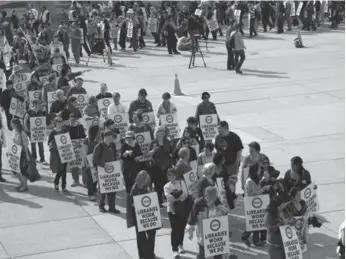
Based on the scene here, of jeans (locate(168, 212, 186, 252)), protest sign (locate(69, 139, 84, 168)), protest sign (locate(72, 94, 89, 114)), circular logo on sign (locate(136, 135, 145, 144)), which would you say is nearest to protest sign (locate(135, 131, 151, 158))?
circular logo on sign (locate(136, 135, 145, 144))

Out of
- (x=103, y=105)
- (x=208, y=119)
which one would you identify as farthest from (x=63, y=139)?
(x=103, y=105)

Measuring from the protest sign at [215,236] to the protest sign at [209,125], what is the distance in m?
5.13

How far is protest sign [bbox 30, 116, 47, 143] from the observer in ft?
56.6

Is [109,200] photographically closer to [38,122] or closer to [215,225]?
[38,122]

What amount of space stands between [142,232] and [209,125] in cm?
456

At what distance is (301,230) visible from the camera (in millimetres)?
11500

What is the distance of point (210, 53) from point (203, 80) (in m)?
A: 5.75

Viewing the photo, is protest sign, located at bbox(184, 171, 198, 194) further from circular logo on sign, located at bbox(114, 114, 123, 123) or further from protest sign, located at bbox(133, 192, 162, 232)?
circular logo on sign, located at bbox(114, 114, 123, 123)

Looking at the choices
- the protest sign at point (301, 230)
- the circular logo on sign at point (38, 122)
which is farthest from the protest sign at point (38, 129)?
the protest sign at point (301, 230)

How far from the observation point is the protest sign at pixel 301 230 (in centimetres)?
1141

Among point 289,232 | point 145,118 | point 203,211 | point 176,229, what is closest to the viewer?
point 289,232

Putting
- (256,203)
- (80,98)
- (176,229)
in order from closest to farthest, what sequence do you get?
(256,203)
(176,229)
(80,98)

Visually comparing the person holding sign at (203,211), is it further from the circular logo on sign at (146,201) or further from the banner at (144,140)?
the banner at (144,140)

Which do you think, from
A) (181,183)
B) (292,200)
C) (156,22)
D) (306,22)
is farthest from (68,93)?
(306,22)
